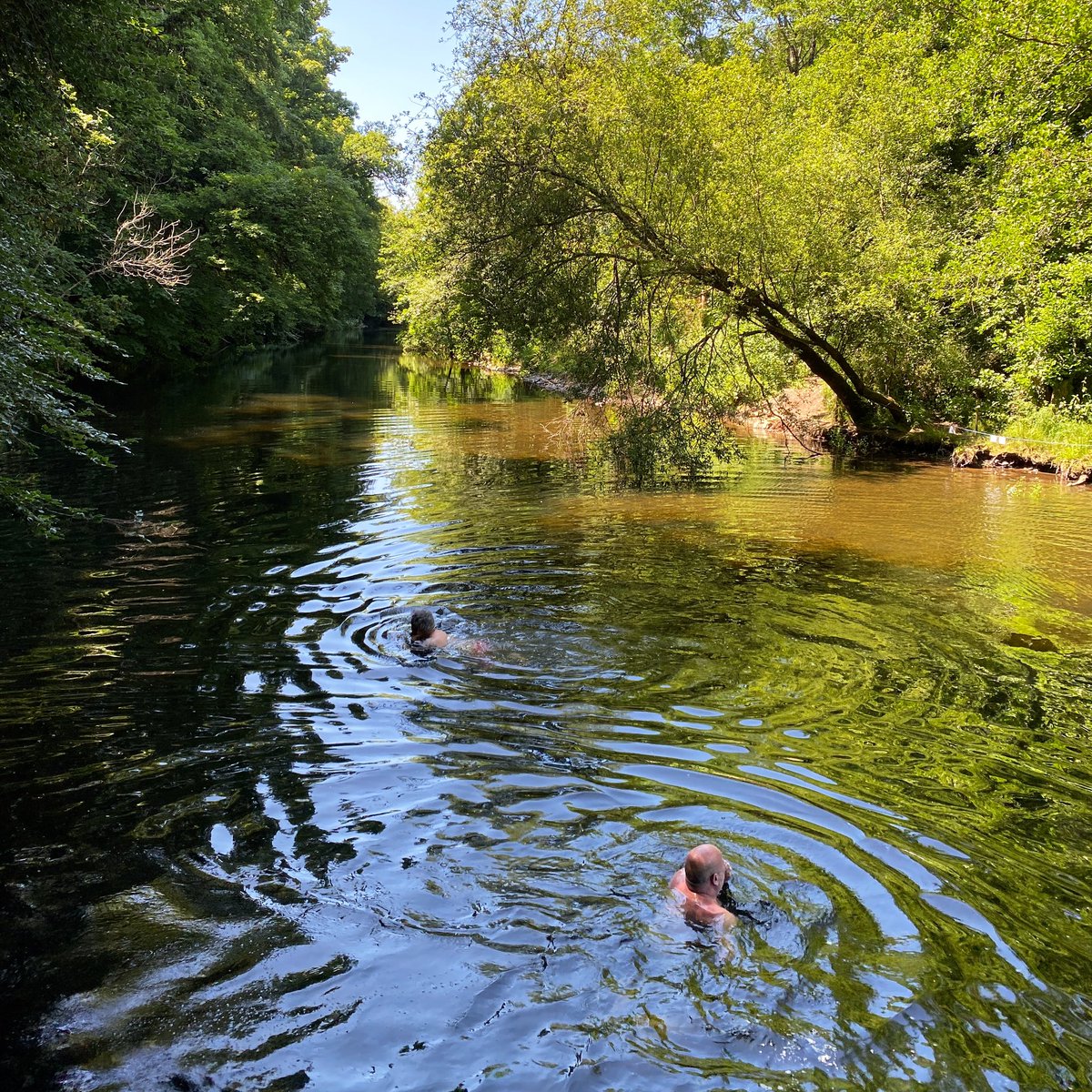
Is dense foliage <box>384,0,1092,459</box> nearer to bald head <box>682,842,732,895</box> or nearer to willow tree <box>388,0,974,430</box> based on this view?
willow tree <box>388,0,974,430</box>

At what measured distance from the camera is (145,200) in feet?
84.4

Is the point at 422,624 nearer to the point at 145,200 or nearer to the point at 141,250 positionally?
the point at 141,250

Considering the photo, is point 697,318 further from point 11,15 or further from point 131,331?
point 131,331

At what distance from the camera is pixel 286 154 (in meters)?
42.4

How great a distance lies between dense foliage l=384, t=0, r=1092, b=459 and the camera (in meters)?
15.1

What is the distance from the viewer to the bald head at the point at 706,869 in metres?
4.52

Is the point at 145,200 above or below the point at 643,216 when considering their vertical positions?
above

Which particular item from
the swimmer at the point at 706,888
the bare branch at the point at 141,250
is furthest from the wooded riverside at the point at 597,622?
the bare branch at the point at 141,250

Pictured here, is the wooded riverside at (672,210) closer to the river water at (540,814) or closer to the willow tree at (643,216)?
the willow tree at (643,216)

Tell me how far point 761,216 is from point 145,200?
18938mm

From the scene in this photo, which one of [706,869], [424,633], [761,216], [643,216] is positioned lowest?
[706,869]

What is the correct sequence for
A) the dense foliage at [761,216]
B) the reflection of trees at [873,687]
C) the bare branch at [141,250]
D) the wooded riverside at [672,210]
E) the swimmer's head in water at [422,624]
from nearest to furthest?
the reflection of trees at [873,687] < the swimmer's head in water at [422,624] < the wooded riverside at [672,210] < the dense foliage at [761,216] < the bare branch at [141,250]

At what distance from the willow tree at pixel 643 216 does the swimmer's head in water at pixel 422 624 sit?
938cm

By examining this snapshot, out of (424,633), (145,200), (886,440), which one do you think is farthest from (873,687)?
(145,200)
